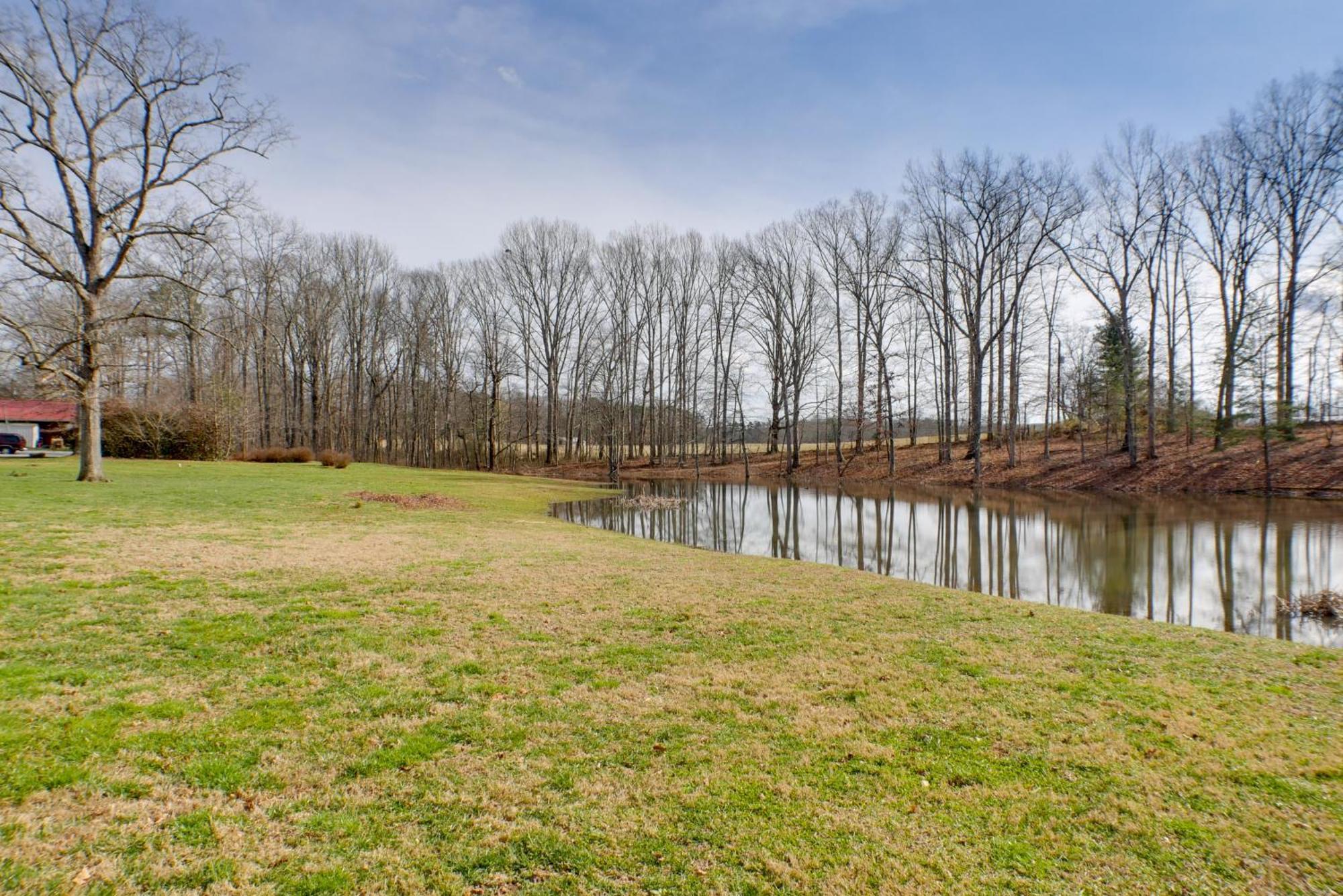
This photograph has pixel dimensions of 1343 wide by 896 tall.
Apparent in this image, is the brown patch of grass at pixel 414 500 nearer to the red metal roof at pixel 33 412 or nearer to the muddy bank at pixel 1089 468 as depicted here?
the muddy bank at pixel 1089 468

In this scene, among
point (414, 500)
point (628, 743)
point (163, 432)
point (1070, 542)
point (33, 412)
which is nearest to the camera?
point (628, 743)

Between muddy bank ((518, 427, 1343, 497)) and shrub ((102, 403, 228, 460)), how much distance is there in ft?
61.8

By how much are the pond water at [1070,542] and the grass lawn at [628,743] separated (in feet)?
9.36

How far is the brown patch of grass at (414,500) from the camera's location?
18.0 metres

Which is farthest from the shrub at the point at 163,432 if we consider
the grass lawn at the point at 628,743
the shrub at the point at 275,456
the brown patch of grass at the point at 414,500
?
the grass lawn at the point at 628,743

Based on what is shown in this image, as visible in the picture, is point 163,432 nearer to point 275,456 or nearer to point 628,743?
point 275,456

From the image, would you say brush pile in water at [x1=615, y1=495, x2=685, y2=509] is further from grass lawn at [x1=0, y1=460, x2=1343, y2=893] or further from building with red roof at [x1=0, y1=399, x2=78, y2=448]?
building with red roof at [x1=0, y1=399, x2=78, y2=448]

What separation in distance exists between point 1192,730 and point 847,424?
4083 centimetres

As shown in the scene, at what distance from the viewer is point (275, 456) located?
108 ft

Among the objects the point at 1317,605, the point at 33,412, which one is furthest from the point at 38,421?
the point at 1317,605

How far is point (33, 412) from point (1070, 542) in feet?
199

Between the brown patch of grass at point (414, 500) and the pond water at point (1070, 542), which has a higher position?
the brown patch of grass at point (414, 500)

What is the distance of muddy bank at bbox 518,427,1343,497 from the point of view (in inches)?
913

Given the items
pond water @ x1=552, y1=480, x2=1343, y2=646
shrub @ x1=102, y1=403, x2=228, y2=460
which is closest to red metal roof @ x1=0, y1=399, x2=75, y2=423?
shrub @ x1=102, y1=403, x2=228, y2=460
